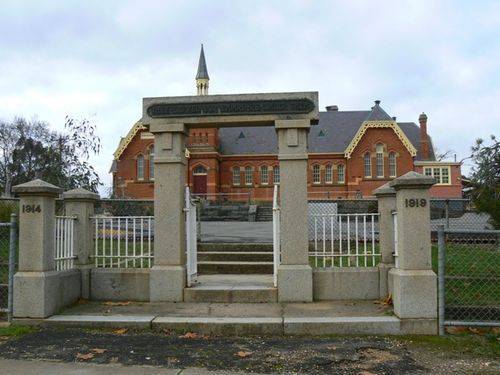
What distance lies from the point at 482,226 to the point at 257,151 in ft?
126

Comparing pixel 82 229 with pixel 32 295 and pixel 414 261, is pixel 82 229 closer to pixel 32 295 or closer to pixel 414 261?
pixel 32 295

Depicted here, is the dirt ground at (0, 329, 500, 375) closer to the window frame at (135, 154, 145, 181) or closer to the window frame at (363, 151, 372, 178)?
the window frame at (363, 151, 372, 178)

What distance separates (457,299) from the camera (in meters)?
8.12

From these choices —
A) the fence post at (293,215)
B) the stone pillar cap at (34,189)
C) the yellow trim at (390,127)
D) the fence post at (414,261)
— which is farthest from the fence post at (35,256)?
the yellow trim at (390,127)

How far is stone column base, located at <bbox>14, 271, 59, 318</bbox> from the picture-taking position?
295 inches

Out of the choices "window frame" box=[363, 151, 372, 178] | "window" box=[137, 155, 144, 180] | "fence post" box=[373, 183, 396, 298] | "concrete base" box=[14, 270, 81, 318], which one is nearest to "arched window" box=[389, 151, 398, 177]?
"window frame" box=[363, 151, 372, 178]

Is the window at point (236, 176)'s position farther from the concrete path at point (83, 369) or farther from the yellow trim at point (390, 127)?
the concrete path at point (83, 369)

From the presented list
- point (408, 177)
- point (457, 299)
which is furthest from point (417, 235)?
point (457, 299)

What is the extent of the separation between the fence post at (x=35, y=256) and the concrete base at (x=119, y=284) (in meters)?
1.11

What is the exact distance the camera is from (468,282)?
9.20 metres

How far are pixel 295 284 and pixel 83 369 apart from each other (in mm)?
3924

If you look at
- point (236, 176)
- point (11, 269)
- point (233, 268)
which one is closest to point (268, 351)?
point (11, 269)

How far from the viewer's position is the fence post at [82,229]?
890cm

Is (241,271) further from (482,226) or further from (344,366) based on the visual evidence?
(482,226)
